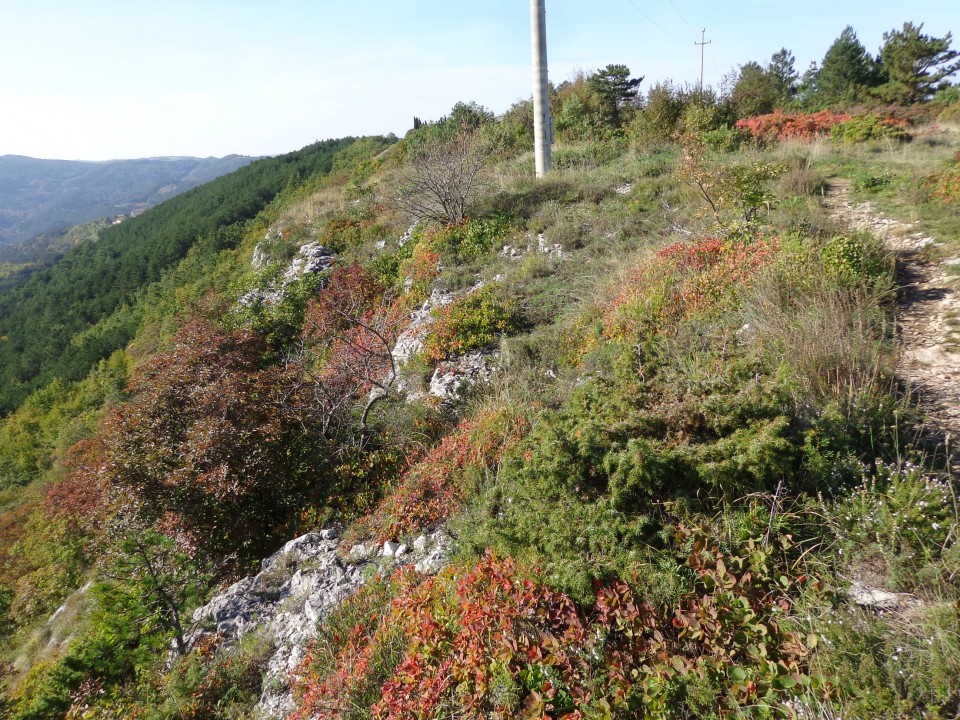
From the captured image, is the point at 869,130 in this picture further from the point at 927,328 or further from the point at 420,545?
the point at 420,545

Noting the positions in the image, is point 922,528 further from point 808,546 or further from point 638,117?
point 638,117

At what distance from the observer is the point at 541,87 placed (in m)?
12.1

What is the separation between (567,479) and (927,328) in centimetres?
377

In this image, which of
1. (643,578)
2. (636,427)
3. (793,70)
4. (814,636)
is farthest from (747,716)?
(793,70)

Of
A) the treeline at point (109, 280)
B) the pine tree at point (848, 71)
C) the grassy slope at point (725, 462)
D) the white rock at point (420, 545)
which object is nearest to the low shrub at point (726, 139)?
the grassy slope at point (725, 462)

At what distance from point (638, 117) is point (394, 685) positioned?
1548 centimetres

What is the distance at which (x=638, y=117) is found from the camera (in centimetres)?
1438

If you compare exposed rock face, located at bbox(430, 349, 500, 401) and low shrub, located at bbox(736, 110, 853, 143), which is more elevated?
low shrub, located at bbox(736, 110, 853, 143)

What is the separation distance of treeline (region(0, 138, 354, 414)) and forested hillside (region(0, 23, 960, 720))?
22845 millimetres

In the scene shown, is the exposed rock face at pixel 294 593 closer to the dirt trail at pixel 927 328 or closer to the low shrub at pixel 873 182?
the dirt trail at pixel 927 328

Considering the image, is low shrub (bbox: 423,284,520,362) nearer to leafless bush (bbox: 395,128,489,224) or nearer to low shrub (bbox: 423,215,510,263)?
low shrub (bbox: 423,215,510,263)

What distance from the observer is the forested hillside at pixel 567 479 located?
247cm

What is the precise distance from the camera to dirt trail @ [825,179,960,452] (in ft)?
11.3

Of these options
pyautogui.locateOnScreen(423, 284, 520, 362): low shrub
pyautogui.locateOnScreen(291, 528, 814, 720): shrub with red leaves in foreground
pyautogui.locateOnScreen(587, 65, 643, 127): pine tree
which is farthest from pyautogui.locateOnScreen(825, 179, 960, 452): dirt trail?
pyautogui.locateOnScreen(587, 65, 643, 127): pine tree
